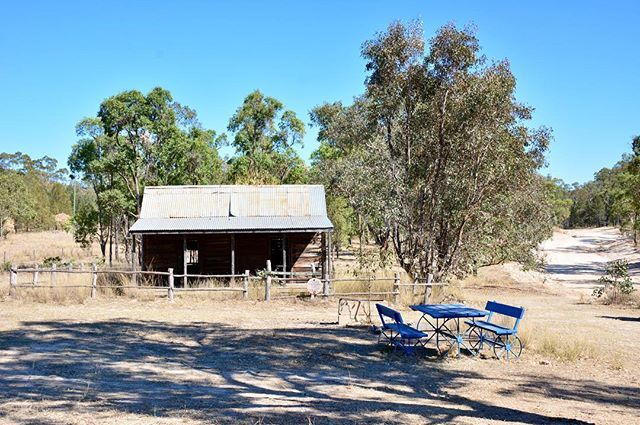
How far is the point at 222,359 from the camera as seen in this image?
9.96 m

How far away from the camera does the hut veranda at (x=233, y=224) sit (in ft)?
74.5

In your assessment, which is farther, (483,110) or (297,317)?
(483,110)

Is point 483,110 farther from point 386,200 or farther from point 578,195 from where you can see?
point 578,195

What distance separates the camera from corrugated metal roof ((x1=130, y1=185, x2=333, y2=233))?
2223 centimetres

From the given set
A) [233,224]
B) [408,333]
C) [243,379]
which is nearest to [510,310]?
[408,333]

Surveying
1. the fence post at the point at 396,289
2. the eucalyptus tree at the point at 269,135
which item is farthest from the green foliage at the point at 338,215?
the fence post at the point at 396,289

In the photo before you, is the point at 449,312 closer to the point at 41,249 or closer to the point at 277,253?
the point at 277,253

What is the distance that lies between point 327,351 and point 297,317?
4587 millimetres

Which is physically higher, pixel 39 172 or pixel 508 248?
pixel 39 172

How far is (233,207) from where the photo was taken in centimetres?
2366

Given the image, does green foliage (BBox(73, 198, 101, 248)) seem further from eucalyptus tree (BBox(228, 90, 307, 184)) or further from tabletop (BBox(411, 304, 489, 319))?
tabletop (BBox(411, 304, 489, 319))

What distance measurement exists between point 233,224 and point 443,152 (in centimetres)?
837

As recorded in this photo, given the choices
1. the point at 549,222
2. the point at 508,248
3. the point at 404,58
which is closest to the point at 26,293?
the point at 404,58

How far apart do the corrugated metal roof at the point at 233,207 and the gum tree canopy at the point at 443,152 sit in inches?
120
